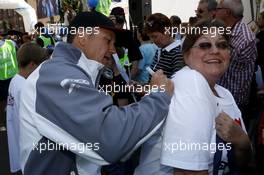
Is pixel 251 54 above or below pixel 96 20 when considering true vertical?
below

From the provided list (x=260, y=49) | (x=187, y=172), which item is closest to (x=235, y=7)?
(x=260, y=49)

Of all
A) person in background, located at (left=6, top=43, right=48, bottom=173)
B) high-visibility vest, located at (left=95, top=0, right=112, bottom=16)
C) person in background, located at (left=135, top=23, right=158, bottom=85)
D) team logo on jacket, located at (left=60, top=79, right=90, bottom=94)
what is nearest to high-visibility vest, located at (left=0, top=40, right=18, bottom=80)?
high-visibility vest, located at (left=95, top=0, right=112, bottom=16)

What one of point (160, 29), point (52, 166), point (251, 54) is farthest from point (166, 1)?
point (52, 166)

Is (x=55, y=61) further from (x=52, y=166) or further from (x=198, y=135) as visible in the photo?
(x=198, y=135)

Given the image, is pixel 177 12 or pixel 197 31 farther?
pixel 177 12

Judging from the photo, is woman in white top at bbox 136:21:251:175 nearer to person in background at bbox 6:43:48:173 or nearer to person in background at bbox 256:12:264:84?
person in background at bbox 6:43:48:173

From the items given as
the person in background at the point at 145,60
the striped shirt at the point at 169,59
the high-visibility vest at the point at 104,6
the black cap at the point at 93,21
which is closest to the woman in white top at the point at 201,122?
the black cap at the point at 93,21

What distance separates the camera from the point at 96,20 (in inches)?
79.7

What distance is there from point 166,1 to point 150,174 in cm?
849

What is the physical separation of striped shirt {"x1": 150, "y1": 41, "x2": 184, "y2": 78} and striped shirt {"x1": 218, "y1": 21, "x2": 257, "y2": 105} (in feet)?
1.85

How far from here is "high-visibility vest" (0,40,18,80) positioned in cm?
736

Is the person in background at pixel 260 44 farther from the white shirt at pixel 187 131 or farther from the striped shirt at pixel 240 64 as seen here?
the white shirt at pixel 187 131

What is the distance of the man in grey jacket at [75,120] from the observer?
1680 mm

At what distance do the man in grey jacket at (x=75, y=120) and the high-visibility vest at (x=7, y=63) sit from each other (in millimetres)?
5678
